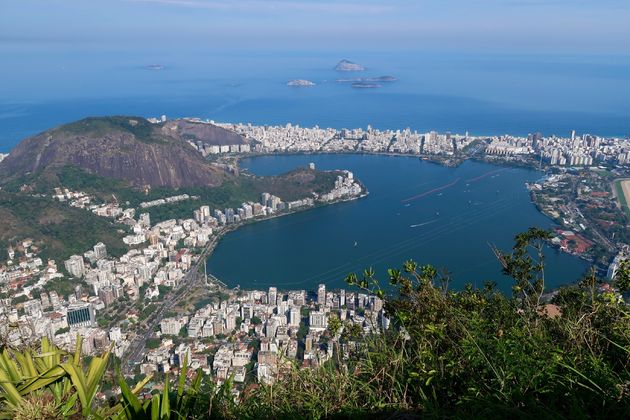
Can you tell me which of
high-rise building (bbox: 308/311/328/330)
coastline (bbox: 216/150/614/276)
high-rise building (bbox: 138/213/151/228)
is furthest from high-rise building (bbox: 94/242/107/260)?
coastline (bbox: 216/150/614/276)

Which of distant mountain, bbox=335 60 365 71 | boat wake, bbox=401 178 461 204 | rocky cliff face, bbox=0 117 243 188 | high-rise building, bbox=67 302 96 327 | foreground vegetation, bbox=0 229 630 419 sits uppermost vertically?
distant mountain, bbox=335 60 365 71

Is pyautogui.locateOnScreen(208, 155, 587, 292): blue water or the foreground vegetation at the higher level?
the foreground vegetation

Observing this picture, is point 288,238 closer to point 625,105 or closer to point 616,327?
point 616,327

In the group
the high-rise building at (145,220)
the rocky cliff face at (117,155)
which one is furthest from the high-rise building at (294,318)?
the rocky cliff face at (117,155)

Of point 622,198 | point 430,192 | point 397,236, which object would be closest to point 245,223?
point 397,236

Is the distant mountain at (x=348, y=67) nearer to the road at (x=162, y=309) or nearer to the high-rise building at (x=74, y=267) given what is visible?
the road at (x=162, y=309)

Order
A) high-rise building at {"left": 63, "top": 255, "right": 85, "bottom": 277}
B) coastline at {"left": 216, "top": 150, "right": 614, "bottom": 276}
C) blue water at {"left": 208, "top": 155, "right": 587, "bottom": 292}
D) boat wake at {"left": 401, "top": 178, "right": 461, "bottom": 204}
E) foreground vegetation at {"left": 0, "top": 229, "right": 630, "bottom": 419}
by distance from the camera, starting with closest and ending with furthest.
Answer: foreground vegetation at {"left": 0, "top": 229, "right": 630, "bottom": 419} → high-rise building at {"left": 63, "top": 255, "right": 85, "bottom": 277} → blue water at {"left": 208, "top": 155, "right": 587, "bottom": 292} → boat wake at {"left": 401, "top": 178, "right": 461, "bottom": 204} → coastline at {"left": 216, "top": 150, "right": 614, "bottom": 276}

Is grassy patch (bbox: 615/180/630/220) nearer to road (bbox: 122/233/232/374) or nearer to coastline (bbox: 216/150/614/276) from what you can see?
coastline (bbox: 216/150/614/276)

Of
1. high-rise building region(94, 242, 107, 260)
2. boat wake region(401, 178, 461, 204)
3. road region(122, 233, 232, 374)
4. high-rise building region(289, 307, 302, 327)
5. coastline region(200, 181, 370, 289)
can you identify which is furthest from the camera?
boat wake region(401, 178, 461, 204)
